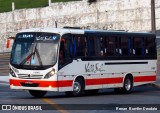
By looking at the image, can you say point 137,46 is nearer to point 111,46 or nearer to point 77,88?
point 111,46

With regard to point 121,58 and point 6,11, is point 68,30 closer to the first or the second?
point 121,58

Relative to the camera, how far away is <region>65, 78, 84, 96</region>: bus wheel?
25.5m

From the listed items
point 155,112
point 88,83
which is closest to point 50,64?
point 88,83

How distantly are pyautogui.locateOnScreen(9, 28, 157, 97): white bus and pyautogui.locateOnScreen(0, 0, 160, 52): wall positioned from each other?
3059 cm

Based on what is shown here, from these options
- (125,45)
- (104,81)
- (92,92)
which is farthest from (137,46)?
(104,81)

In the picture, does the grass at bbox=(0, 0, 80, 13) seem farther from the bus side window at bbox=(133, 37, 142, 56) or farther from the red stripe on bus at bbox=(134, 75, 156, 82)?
the bus side window at bbox=(133, 37, 142, 56)

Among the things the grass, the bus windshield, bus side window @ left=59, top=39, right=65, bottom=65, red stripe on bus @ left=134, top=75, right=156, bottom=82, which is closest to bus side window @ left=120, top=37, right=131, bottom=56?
red stripe on bus @ left=134, top=75, right=156, bottom=82

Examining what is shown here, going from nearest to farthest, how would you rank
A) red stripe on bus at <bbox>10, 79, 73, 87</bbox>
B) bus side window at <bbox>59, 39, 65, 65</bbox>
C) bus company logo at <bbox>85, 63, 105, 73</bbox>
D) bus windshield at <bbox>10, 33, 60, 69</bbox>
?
red stripe on bus at <bbox>10, 79, 73, 87</bbox> < bus windshield at <bbox>10, 33, 60, 69</bbox> < bus side window at <bbox>59, 39, 65, 65</bbox> < bus company logo at <bbox>85, 63, 105, 73</bbox>

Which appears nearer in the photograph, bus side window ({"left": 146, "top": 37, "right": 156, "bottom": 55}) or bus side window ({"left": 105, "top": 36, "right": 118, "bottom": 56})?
bus side window ({"left": 105, "top": 36, "right": 118, "bottom": 56})

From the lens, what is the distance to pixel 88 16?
64.3 meters

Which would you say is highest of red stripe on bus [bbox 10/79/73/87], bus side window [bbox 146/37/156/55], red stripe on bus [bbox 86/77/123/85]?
bus side window [bbox 146/37/156/55]

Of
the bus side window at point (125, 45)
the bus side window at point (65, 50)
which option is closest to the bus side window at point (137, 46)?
the bus side window at point (125, 45)

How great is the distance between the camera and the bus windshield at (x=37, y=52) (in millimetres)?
24641

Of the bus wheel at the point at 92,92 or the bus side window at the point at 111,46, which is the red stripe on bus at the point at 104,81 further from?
the bus side window at the point at 111,46
